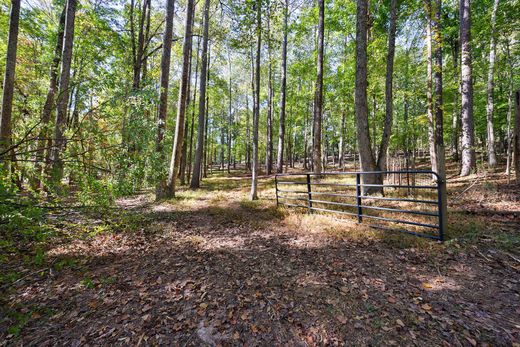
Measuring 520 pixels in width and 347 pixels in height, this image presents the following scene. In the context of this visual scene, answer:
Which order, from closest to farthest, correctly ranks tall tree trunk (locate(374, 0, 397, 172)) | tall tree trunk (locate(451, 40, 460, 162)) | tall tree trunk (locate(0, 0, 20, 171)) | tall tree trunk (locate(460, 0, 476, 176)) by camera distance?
tall tree trunk (locate(0, 0, 20, 171)), tall tree trunk (locate(374, 0, 397, 172)), tall tree trunk (locate(460, 0, 476, 176)), tall tree trunk (locate(451, 40, 460, 162))

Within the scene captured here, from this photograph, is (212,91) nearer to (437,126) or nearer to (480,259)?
(437,126)

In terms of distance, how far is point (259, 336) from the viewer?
7.38ft

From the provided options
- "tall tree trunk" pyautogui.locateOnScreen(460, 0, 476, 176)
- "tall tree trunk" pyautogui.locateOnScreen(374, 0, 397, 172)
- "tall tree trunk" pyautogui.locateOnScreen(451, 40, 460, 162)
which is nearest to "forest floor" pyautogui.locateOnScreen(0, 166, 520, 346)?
"tall tree trunk" pyautogui.locateOnScreen(374, 0, 397, 172)

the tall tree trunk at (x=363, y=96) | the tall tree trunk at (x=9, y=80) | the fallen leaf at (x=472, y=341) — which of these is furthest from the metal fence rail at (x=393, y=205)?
the tall tree trunk at (x=9, y=80)

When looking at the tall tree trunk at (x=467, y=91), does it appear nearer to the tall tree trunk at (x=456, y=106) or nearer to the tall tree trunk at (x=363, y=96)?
the tall tree trunk at (x=456, y=106)

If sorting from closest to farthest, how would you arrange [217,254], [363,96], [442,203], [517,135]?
[442,203] < [217,254] < [517,135] < [363,96]

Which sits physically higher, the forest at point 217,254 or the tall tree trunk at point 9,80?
the tall tree trunk at point 9,80

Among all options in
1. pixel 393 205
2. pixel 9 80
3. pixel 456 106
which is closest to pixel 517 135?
pixel 393 205

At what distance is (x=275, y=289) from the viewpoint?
296cm

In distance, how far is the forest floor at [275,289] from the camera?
2.24 metres

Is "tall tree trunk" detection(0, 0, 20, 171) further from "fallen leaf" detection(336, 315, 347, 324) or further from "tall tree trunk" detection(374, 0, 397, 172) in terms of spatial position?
"tall tree trunk" detection(374, 0, 397, 172)

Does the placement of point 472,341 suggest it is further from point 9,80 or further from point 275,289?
point 9,80

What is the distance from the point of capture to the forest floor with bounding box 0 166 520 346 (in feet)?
7.34

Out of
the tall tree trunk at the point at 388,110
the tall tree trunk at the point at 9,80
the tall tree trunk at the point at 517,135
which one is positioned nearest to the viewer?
the tall tree trunk at the point at 517,135
